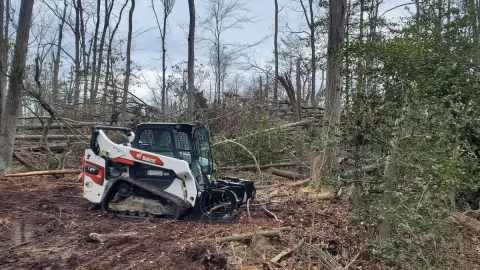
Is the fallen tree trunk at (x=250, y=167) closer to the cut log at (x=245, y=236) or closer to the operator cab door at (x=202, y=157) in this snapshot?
the operator cab door at (x=202, y=157)

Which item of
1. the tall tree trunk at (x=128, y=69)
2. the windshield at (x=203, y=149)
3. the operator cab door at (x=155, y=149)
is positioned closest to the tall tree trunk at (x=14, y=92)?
the tall tree trunk at (x=128, y=69)

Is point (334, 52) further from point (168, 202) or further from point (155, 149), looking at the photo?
point (168, 202)

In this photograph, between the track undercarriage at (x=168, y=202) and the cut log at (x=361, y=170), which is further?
the track undercarriage at (x=168, y=202)

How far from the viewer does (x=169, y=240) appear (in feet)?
19.9

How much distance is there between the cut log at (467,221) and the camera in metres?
6.59

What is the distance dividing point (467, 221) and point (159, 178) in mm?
4852

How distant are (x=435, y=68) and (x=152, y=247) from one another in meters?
4.31

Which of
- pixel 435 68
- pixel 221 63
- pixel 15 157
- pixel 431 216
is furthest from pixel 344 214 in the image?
pixel 221 63

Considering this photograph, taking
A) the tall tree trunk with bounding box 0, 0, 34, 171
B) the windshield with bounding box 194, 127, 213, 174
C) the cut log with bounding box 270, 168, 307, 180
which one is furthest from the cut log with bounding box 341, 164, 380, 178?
the tall tree trunk with bounding box 0, 0, 34, 171

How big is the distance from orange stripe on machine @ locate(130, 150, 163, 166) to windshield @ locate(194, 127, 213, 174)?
0.83 metres

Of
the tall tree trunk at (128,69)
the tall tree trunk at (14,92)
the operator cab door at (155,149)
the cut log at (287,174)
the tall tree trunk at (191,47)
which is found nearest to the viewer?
the operator cab door at (155,149)

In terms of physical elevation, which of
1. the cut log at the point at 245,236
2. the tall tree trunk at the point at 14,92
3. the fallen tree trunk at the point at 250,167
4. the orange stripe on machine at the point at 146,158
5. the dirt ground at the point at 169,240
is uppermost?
the tall tree trunk at the point at 14,92

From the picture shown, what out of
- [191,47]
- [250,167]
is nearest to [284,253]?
[250,167]

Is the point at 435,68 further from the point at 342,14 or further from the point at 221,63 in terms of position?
the point at 221,63
